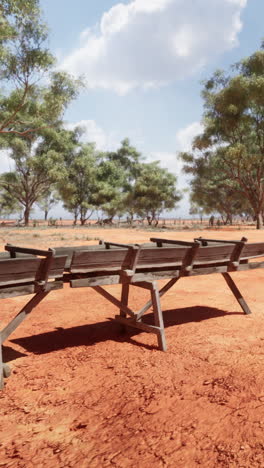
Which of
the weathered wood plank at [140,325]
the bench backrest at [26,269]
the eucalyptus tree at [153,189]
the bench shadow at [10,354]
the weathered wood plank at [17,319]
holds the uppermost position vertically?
the eucalyptus tree at [153,189]

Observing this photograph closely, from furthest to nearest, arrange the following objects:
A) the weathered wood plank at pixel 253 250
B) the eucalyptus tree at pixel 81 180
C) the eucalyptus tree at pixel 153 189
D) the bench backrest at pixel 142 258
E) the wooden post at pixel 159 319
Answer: the eucalyptus tree at pixel 153 189
the eucalyptus tree at pixel 81 180
the weathered wood plank at pixel 253 250
the wooden post at pixel 159 319
the bench backrest at pixel 142 258

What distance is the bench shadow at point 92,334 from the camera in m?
5.70

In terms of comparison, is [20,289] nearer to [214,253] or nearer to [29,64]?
[214,253]

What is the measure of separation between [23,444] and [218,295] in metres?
6.64

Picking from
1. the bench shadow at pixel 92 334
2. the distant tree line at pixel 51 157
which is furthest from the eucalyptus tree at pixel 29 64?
the bench shadow at pixel 92 334

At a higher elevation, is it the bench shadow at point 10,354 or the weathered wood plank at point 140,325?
the weathered wood plank at point 140,325

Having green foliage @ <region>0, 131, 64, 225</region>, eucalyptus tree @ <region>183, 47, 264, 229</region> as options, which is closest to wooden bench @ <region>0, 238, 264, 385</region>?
eucalyptus tree @ <region>183, 47, 264, 229</region>

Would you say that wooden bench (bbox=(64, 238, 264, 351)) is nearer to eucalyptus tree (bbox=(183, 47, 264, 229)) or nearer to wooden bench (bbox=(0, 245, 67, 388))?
wooden bench (bbox=(0, 245, 67, 388))

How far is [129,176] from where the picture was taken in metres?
62.0

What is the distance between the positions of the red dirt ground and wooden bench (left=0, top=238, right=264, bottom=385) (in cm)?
55

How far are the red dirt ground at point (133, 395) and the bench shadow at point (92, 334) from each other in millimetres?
18

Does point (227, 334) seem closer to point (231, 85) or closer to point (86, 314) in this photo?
point (86, 314)

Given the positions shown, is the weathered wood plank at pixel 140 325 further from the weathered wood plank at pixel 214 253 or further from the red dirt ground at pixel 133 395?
the weathered wood plank at pixel 214 253

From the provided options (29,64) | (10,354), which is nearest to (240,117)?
(29,64)
